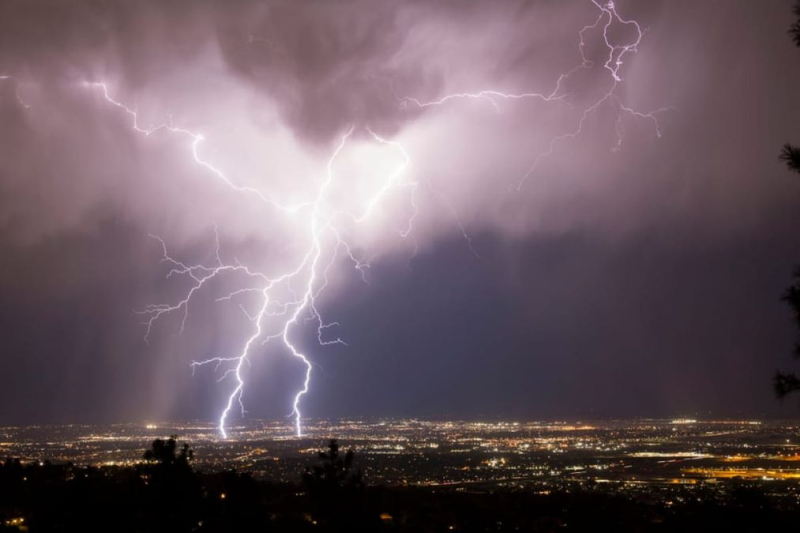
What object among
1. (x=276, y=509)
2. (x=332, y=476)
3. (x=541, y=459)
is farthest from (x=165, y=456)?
(x=541, y=459)

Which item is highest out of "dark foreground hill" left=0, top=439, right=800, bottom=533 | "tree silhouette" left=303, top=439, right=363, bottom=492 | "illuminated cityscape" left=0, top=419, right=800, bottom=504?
"tree silhouette" left=303, top=439, right=363, bottom=492

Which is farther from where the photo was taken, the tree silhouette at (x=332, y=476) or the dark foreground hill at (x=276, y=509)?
the dark foreground hill at (x=276, y=509)

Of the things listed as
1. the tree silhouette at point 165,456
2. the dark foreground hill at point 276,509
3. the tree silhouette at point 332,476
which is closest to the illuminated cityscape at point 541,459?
the dark foreground hill at point 276,509

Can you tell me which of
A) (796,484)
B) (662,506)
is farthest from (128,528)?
(796,484)

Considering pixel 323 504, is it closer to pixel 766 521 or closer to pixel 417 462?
pixel 766 521

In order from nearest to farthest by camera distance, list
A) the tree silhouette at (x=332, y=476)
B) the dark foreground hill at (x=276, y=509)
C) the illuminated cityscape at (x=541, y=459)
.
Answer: the tree silhouette at (x=332, y=476) → the dark foreground hill at (x=276, y=509) → the illuminated cityscape at (x=541, y=459)

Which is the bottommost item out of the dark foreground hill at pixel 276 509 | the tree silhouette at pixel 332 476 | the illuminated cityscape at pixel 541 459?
the illuminated cityscape at pixel 541 459

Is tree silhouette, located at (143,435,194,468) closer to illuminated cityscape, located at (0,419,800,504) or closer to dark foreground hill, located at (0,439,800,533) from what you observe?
dark foreground hill, located at (0,439,800,533)

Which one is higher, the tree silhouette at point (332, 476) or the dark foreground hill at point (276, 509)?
the tree silhouette at point (332, 476)

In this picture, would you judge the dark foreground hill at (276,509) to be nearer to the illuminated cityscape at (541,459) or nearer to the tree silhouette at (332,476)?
the tree silhouette at (332,476)

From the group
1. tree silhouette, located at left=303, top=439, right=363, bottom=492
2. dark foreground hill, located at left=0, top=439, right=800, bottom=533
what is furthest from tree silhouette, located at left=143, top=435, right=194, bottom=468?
tree silhouette, located at left=303, top=439, right=363, bottom=492

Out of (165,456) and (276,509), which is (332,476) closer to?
(165,456)

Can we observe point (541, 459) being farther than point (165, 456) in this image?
Yes
